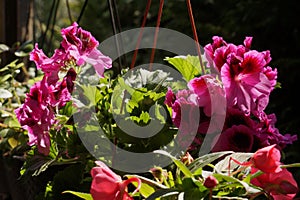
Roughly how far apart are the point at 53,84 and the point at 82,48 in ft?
0.26

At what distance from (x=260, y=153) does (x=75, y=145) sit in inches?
14.1

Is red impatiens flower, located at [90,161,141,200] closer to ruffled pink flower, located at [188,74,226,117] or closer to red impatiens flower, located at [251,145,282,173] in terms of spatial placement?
red impatiens flower, located at [251,145,282,173]

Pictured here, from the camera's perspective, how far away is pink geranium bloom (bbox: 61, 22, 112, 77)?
0.99 metres

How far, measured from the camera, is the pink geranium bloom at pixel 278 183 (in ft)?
2.28

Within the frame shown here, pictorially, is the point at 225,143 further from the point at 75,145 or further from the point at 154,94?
the point at 75,145

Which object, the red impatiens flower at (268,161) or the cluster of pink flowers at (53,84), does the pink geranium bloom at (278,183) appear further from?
the cluster of pink flowers at (53,84)

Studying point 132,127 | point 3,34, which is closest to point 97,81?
point 132,127

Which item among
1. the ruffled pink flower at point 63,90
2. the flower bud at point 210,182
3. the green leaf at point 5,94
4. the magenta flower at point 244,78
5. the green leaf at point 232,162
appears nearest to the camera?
the flower bud at point 210,182

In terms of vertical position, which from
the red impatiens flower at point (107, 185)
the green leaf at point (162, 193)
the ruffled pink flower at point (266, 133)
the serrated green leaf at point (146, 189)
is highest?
the ruffled pink flower at point (266, 133)

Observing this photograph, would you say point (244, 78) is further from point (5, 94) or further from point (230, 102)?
point (5, 94)

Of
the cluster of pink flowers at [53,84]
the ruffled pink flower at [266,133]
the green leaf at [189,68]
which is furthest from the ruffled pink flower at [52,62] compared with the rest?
the ruffled pink flower at [266,133]

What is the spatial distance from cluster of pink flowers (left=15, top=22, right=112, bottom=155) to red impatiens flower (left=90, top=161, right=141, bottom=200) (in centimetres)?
30

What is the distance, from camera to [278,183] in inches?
27.9

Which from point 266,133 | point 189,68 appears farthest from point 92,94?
point 266,133
